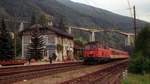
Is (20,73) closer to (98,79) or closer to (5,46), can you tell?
(98,79)

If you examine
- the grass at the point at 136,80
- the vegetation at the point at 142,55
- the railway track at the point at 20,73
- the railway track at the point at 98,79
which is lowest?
the grass at the point at 136,80

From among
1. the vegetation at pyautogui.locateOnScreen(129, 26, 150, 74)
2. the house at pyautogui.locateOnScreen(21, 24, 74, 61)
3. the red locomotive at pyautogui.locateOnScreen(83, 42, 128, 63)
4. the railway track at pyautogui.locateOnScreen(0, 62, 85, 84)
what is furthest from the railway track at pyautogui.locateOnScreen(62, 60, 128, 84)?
the house at pyautogui.locateOnScreen(21, 24, 74, 61)

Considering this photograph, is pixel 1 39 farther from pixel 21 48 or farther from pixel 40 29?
pixel 21 48

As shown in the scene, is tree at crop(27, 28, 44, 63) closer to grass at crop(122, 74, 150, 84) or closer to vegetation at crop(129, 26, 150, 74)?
vegetation at crop(129, 26, 150, 74)

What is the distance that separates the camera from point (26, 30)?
265ft

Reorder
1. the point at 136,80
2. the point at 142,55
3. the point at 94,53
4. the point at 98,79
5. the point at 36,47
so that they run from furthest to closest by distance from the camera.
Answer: the point at 36,47, the point at 94,53, the point at 142,55, the point at 136,80, the point at 98,79

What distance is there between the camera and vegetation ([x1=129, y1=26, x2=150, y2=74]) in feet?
115

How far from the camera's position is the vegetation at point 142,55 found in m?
34.9

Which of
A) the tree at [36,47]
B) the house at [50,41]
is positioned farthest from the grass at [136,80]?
the house at [50,41]

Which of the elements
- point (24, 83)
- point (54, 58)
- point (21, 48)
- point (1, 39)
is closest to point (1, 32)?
point (1, 39)

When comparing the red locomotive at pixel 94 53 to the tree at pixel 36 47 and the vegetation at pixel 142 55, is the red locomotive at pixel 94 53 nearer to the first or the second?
the vegetation at pixel 142 55

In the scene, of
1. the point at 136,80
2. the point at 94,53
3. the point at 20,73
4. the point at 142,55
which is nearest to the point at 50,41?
the point at 94,53

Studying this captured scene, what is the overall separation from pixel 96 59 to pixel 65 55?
110 feet

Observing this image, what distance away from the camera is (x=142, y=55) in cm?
3884
